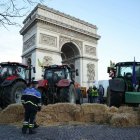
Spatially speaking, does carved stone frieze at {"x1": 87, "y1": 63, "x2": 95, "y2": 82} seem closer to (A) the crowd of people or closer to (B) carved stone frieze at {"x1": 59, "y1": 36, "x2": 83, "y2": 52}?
(B) carved stone frieze at {"x1": 59, "y1": 36, "x2": 83, "y2": 52}

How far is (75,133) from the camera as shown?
700 cm

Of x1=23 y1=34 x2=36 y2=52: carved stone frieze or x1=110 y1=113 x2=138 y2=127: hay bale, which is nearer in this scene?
x1=110 y1=113 x2=138 y2=127: hay bale

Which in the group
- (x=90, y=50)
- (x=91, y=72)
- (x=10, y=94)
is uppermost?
(x=90, y=50)

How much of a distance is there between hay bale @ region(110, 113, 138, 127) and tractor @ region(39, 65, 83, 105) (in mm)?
4237

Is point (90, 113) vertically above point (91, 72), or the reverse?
point (91, 72)

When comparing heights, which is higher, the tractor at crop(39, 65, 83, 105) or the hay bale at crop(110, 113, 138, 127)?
the tractor at crop(39, 65, 83, 105)

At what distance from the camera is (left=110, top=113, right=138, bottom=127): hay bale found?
793 centimetres

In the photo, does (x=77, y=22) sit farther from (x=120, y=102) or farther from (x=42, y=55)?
(x=120, y=102)

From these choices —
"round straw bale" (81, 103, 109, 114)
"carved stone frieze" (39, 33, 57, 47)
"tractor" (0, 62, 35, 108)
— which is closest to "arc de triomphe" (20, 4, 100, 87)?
"carved stone frieze" (39, 33, 57, 47)

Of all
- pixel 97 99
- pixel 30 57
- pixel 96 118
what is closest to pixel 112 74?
pixel 96 118

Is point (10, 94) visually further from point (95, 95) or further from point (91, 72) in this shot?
point (91, 72)

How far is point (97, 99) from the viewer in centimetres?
2141

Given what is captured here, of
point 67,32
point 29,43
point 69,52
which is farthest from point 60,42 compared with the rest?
point 69,52

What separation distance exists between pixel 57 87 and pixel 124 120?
519 cm
